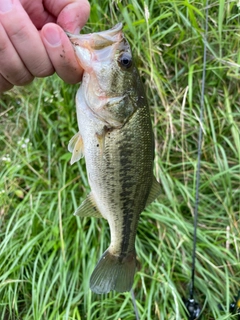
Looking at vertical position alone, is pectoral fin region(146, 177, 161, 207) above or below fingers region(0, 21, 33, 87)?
below

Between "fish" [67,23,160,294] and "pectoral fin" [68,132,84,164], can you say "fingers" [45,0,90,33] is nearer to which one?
"fish" [67,23,160,294]

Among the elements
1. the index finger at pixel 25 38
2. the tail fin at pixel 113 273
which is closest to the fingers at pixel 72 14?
the index finger at pixel 25 38

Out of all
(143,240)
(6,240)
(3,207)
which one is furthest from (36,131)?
(143,240)

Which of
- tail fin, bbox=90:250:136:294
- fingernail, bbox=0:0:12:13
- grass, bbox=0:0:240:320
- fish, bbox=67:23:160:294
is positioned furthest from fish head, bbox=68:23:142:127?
grass, bbox=0:0:240:320

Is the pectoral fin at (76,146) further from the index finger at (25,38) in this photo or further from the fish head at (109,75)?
the index finger at (25,38)

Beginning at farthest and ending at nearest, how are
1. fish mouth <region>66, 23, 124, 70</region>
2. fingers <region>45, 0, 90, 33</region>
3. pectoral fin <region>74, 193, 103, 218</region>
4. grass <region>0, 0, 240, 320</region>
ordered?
grass <region>0, 0, 240, 320</region>, pectoral fin <region>74, 193, 103, 218</region>, fingers <region>45, 0, 90, 33</region>, fish mouth <region>66, 23, 124, 70</region>

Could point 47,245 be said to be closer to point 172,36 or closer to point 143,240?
point 143,240

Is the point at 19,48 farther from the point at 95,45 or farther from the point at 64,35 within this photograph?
the point at 95,45

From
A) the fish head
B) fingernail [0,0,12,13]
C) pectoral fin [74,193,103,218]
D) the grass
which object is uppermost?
fingernail [0,0,12,13]
